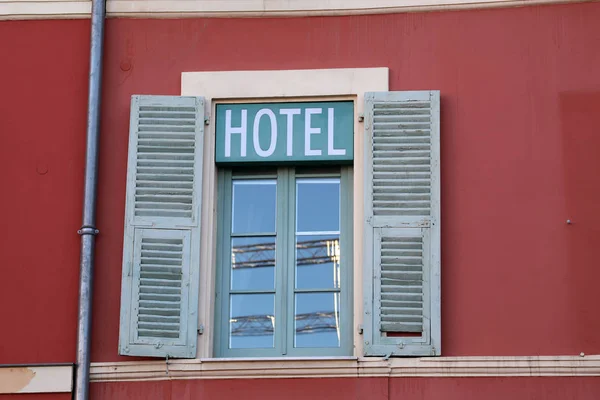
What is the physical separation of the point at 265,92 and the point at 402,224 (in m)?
1.35

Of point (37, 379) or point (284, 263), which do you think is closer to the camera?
point (37, 379)

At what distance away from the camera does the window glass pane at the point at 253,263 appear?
10930 millimetres

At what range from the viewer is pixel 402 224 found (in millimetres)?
10695

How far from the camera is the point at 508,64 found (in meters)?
11.0

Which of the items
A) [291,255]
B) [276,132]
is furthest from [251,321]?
[276,132]

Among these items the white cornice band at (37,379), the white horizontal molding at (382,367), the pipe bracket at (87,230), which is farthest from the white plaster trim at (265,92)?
the white cornice band at (37,379)

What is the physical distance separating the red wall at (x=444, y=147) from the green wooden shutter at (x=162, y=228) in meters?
0.15

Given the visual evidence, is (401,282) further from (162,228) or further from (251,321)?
(162,228)

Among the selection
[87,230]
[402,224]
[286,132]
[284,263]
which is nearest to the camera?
[402,224]

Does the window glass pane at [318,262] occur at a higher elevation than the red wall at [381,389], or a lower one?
higher

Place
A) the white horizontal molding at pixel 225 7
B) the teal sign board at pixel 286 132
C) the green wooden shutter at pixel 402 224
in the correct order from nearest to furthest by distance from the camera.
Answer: the green wooden shutter at pixel 402 224, the teal sign board at pixel 286 132, the white horizontal molding at pixel 225 7

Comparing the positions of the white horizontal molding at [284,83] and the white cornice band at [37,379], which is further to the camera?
the white horizontal molding at [284,83]

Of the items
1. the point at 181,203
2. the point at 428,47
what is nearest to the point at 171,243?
the point at 181,203

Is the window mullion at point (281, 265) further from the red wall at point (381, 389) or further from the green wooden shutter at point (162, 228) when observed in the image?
the green wooden shutter at point (162, 228)
